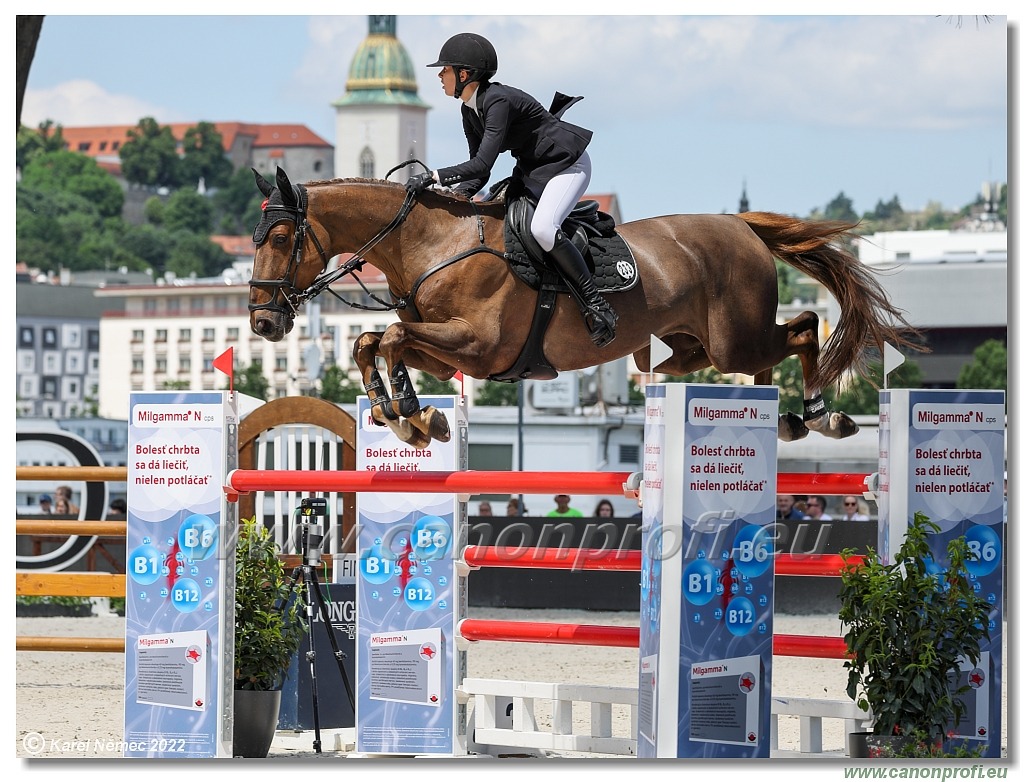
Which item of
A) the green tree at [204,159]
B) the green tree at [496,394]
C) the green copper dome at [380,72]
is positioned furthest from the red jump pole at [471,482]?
the green tree at [204,159]

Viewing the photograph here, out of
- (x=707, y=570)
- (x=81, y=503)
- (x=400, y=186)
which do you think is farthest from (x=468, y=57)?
(x=81, y=503)

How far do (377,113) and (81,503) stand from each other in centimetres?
13519

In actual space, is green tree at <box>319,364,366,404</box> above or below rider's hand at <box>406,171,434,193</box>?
above

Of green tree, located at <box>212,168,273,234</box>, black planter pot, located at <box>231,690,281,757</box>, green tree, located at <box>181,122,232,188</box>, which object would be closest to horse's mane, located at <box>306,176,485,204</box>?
black planter pot, located at <box>231,690,281,757</box>

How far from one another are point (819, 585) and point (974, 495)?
7618 mm

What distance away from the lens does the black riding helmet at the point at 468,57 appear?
523 centimetres

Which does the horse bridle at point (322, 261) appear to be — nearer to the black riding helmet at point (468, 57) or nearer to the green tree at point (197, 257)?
the black riding helmet at point (468, 57)

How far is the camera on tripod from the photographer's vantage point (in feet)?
19.8

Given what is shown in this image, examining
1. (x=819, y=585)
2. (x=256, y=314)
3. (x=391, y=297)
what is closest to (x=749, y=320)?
(x=391, y=297)

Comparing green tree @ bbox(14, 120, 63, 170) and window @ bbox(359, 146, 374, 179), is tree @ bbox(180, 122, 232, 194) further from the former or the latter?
window @ bbox(359, 146, 374, 179)

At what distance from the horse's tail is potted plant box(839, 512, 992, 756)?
1080 millimetres

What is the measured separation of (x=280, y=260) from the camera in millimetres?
5242
